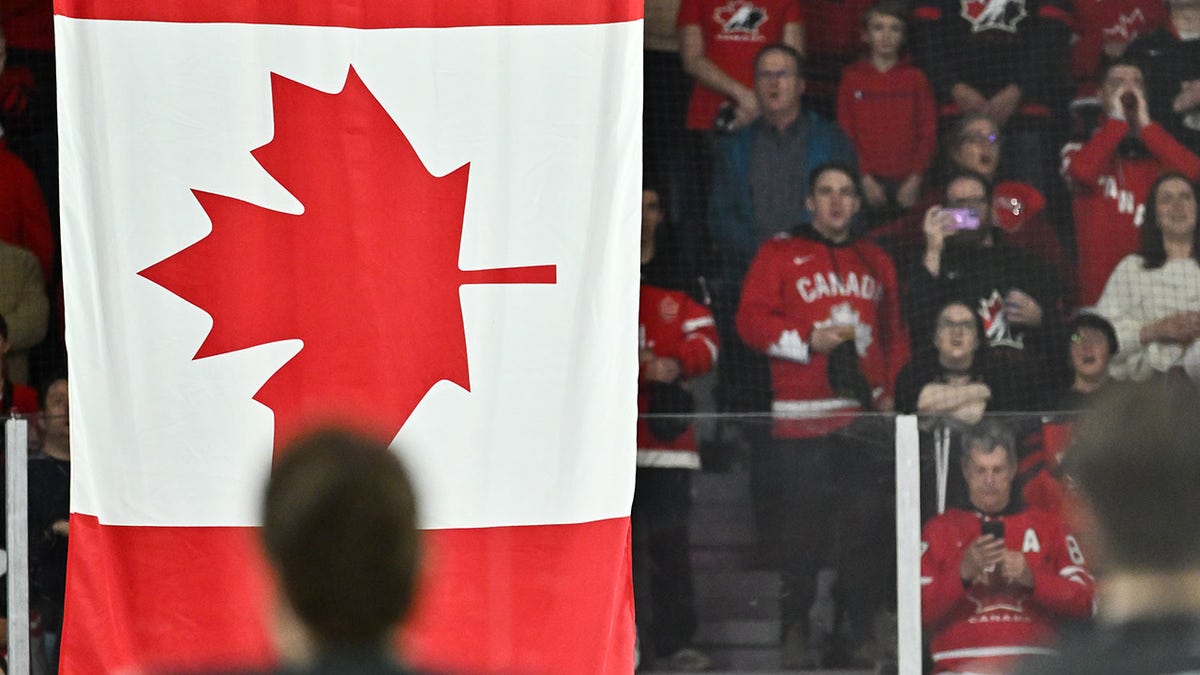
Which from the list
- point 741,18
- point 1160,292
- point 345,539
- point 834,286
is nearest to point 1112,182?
point 1160,292

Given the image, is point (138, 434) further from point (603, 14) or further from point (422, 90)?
point (603, 14)

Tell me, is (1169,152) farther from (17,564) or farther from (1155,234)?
(17,564)

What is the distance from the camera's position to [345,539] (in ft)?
4.16

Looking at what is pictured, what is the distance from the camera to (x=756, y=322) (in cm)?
449

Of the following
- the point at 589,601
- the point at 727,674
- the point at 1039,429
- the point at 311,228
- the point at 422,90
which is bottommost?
the point at 727,674

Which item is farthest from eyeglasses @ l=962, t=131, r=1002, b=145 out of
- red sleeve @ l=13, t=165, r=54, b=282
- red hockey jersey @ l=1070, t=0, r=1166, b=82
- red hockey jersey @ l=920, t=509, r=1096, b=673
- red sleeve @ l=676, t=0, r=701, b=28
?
red sleeve @ l=13, t=165, r=54, b=282

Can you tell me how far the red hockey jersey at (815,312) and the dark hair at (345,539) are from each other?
126 inches

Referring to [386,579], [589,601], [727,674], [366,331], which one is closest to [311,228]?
[366,331]

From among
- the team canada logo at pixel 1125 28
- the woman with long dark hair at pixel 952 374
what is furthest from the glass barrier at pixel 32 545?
the team canada logo at pixel 1125 28

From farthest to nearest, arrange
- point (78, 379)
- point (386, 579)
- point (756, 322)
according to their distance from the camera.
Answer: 1. point (756, 322)
2. point (78, 379)
3. point (386, 579)

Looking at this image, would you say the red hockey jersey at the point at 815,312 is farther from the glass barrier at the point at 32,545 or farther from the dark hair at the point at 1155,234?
the glass barrier at the point at 32,545

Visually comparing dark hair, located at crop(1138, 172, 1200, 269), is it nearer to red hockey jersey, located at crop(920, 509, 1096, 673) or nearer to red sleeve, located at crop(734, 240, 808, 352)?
red hockey jersey, located at crop(920, 509, 1096, 673)

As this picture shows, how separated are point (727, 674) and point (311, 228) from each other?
170cm

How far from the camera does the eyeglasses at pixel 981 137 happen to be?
459 centimetres
